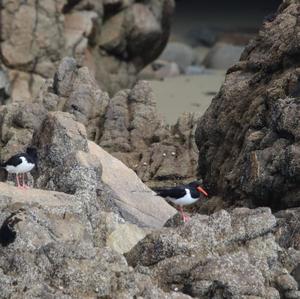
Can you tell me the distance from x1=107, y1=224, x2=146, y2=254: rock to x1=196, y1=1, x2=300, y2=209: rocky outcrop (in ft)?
7.42

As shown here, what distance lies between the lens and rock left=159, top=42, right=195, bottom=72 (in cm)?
4756

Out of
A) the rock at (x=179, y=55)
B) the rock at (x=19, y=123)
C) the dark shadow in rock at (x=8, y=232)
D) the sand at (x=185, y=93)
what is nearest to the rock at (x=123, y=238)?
the dark shadow in rock at (x=8, y=232)

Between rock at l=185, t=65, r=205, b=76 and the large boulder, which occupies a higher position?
the large boulder

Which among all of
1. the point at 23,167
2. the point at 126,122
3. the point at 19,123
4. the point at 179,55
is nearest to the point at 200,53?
the point at 179,55

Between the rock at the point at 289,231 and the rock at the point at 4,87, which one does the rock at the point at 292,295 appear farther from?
the rock at the point at 4,87

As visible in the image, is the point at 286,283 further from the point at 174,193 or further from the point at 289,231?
the point at 174,193

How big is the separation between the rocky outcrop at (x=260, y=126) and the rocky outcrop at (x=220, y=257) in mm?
1892

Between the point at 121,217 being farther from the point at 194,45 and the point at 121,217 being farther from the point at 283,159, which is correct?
the point at 194,45

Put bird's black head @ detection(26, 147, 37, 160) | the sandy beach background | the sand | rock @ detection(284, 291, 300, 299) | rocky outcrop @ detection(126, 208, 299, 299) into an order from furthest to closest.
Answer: the sandy beach background → the sand → bird's black head @ detection(26, 147, 37, 160) → rock @ detection(284, 291, 300, 299) → rocky outcrop @ detection(126, 208, 299, 299)

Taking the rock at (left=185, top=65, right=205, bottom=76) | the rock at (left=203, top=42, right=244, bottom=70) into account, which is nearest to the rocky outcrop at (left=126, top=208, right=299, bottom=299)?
the rock at (left=185, top=65, right=205, bottom=76)

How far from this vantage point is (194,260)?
13828 millimetres

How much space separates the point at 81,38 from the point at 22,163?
18.8m

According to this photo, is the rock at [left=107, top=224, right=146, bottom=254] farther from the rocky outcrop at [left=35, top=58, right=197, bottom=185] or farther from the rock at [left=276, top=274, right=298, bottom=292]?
the rocky outcrop at [left=35, top=58, right=197, bottom=185]

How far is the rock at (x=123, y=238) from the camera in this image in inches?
594
